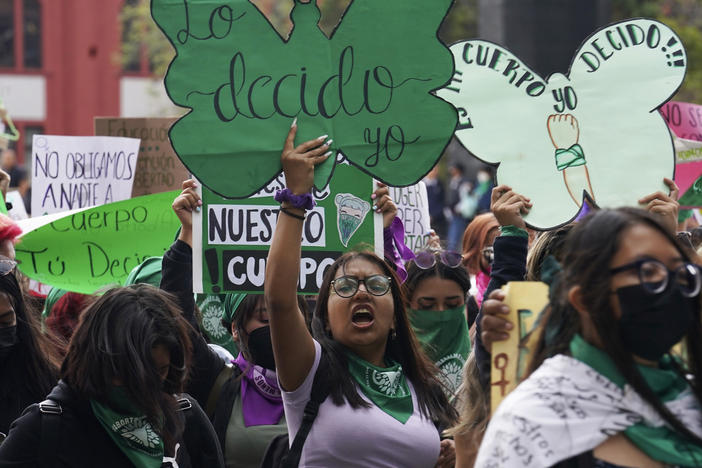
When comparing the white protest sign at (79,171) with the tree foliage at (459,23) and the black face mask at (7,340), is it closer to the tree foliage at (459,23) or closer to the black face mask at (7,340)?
the black face mask at (7,340)

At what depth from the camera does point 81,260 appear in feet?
18.4

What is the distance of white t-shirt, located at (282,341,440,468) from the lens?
3488 mm

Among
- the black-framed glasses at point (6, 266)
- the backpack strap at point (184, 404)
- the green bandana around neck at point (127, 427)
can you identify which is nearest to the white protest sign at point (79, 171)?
the black-framed glasses at point (6, 266)

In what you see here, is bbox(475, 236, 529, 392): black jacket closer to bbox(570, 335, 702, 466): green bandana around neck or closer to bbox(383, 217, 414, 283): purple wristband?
bbox(570, 335, 702, 466): green bandana around neck

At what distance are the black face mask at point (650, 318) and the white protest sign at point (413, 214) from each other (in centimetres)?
316

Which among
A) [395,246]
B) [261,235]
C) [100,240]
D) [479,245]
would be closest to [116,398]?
[261,235]

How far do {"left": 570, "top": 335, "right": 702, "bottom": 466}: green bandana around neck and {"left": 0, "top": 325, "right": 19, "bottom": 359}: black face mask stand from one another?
2.35 metres

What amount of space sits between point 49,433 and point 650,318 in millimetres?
1845

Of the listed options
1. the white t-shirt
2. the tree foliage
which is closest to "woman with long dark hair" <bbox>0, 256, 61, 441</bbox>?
the white t-shirt

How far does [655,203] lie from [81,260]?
2908mm

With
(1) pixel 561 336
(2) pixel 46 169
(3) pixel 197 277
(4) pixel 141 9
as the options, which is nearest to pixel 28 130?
(4) pixel 141 9

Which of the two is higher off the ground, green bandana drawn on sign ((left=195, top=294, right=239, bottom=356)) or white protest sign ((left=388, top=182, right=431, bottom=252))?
white protest sign ((left=388, top=182, right=431, bottom=252))

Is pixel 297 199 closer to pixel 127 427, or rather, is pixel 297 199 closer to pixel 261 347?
pixel 127 427

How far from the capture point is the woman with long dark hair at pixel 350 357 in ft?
10.7
